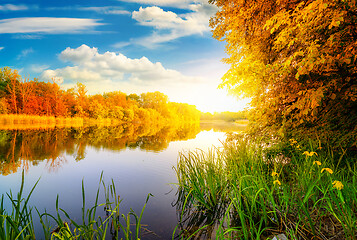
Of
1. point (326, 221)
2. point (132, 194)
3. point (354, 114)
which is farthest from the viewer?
point (132, 194)

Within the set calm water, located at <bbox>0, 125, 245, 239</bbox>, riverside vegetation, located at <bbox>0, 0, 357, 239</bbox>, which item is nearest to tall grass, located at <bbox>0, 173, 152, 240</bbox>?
riverside vegetation, located at <bbox>0, 0, 357, 239</bbox>

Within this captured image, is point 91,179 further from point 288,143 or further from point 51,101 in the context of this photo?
point 51,101

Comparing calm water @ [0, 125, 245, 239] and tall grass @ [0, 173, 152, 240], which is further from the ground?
tall grass @ [0, 173, 152, 240]

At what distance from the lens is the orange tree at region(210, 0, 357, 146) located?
126 inches

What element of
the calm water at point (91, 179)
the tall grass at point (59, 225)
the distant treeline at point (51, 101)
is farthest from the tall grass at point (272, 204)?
the distant treeline at point (51, 101)

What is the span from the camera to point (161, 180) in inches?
261

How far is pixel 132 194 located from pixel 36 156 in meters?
7.97

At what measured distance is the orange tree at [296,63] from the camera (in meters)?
3.20

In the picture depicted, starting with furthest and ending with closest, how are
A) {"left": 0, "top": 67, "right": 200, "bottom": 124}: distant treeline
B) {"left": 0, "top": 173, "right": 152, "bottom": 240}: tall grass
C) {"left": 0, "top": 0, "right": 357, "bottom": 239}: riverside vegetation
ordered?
1. {"left": 0, "top": 67, "right": 200, "bottom": 124}: distant treeline
2. {"left": 0, "top": 0, "right": 357, "bottom": 239}: riverside vegetation
3. {"left": 0, "top": 173, "right": 152, "bottom": 240}: tall grass

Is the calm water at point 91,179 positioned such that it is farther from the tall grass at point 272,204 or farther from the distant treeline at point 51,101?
the distant treeline at point 51,101

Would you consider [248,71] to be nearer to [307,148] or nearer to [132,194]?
[307,148]

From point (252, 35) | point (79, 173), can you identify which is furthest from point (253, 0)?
point (79, 173)

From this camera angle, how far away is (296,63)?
17.3 feet

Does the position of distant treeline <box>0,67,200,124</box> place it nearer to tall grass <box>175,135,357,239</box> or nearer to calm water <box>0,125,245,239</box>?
calm water <box>0,125,245,239</box>
